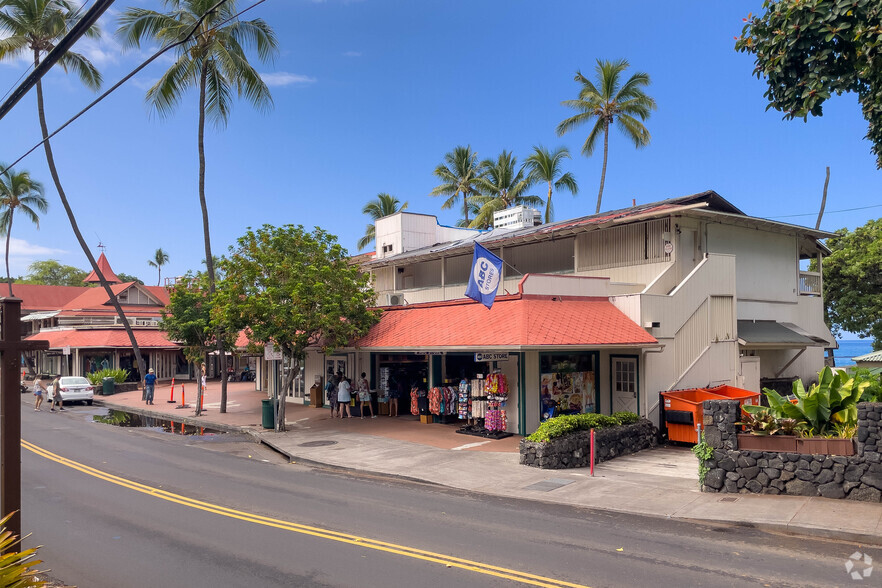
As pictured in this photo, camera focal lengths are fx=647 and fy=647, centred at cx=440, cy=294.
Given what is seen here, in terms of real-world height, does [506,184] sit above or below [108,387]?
above

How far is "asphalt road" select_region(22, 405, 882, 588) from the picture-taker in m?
7.55

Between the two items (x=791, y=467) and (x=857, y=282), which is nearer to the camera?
(x=791, y=467)

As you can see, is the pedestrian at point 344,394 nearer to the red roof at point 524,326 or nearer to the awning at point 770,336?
the red roof at point 524,326

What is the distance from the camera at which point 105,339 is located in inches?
1683

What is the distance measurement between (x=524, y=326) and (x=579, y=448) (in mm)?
3397

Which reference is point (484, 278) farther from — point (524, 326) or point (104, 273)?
point (104, 273)

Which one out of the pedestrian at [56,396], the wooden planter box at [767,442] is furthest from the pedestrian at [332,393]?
the wooden planter box at [767,442]

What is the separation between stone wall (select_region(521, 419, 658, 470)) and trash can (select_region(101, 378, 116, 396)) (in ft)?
97.4

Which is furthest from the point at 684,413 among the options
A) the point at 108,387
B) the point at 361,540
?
the point at 108,387

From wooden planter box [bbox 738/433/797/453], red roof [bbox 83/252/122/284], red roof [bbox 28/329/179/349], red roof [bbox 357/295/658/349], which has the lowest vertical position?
wooden planter box [bbox 738/433/797/453]

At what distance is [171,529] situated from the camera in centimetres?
970

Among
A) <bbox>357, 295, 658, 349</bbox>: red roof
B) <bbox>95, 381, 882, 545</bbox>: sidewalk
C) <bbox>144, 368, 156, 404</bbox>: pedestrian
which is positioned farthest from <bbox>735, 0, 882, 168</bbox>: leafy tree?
<bbox>144, 368, 156, 404</bbox>: pedestrian

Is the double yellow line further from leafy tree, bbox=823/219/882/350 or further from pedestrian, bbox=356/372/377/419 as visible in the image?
leafy tree, bbox=823/219/882/350

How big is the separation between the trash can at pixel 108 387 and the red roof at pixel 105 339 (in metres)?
4.84
